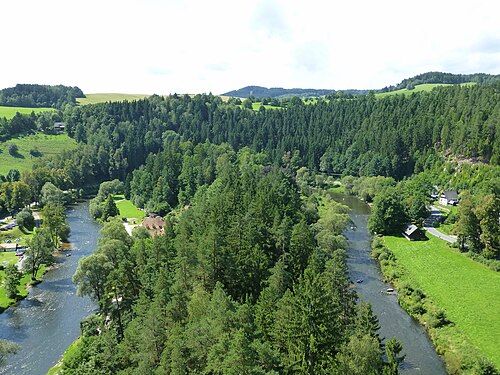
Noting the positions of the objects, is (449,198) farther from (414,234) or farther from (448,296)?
(448,296)

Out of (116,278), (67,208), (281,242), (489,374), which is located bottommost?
(67,208)

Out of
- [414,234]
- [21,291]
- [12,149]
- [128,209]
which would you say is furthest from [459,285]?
→ [12,149]

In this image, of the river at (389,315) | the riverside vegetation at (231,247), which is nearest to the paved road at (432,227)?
the riverside vegetation at (231,247)

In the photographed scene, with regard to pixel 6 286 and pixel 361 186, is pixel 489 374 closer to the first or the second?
pixel 6 286

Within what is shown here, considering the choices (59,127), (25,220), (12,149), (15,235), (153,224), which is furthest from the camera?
(59,127)

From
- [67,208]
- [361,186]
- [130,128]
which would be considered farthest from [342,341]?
[130,128]
